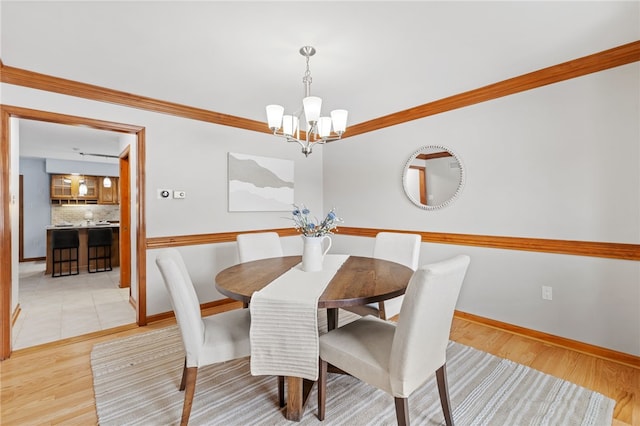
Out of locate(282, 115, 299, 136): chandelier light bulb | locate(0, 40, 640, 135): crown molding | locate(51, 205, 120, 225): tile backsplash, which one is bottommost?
locate(51, 205, 120, 225): tile backsplash

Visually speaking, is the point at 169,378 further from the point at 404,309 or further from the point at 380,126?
Answer: the point at 380,126

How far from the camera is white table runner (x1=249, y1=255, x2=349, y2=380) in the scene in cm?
144

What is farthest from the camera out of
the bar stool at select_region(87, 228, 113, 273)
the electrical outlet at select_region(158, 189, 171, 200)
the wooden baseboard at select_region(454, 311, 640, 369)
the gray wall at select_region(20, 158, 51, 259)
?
the gray wall at select_region(20, 158, 51, 259)

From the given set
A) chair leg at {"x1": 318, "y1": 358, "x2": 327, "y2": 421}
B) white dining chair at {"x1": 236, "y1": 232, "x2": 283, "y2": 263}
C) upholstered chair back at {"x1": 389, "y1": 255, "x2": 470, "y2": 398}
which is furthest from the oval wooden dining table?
white dining chair at {"x1": 236, "y1": 232, "x2": 283, "y2": 263}

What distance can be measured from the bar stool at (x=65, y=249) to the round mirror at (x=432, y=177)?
18.4 feet

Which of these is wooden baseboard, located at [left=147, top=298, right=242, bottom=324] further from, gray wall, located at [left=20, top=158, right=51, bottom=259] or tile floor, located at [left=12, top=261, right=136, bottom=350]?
gray wall, located at [left=20, top=158, right=51, bottom=259]

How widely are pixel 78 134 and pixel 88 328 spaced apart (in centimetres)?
309

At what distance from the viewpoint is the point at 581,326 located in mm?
2332

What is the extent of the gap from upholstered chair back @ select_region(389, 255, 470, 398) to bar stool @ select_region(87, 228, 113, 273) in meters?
5.93

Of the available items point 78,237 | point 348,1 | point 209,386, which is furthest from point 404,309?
point 78,237

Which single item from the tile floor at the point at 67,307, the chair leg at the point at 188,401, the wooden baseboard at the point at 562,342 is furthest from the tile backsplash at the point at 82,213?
the wooden baseboard at the point at 562,342

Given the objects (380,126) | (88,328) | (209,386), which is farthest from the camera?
(380,126)

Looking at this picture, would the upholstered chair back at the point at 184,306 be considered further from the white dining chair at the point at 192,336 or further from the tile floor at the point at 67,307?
the tile floor at the point at 67,307

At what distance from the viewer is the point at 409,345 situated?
126 centimetres
